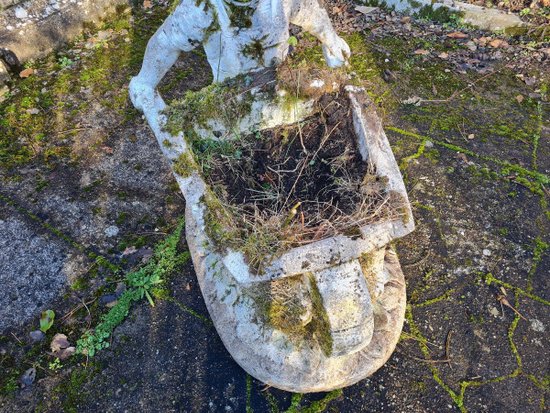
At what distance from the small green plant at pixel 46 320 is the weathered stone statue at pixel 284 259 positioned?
102cm

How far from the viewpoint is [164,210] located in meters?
3.56

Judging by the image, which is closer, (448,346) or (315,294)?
(315,294)

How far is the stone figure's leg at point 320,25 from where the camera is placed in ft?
8.43

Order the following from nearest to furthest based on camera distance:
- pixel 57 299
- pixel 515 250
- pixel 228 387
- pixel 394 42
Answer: pixel 228 387, pixel 57 299, pixel 515 250, pixel 394 42

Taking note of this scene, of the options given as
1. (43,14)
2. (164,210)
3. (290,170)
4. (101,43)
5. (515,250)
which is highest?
(43,14)

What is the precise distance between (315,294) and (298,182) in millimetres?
827


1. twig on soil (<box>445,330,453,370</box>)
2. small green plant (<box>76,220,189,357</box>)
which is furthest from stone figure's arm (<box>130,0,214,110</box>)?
twig on soil (<box>445,330,453,370</box>)

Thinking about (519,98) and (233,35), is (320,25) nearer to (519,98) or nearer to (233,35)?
(233,35)

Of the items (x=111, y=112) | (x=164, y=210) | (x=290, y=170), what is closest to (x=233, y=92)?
(x=290, y=170)

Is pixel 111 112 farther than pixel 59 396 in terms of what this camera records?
Yes

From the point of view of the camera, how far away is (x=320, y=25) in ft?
8.86

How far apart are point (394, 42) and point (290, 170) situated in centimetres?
302

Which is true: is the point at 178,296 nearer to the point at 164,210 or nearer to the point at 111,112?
the point at 164,210

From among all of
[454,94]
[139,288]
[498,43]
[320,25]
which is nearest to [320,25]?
[320,25]
